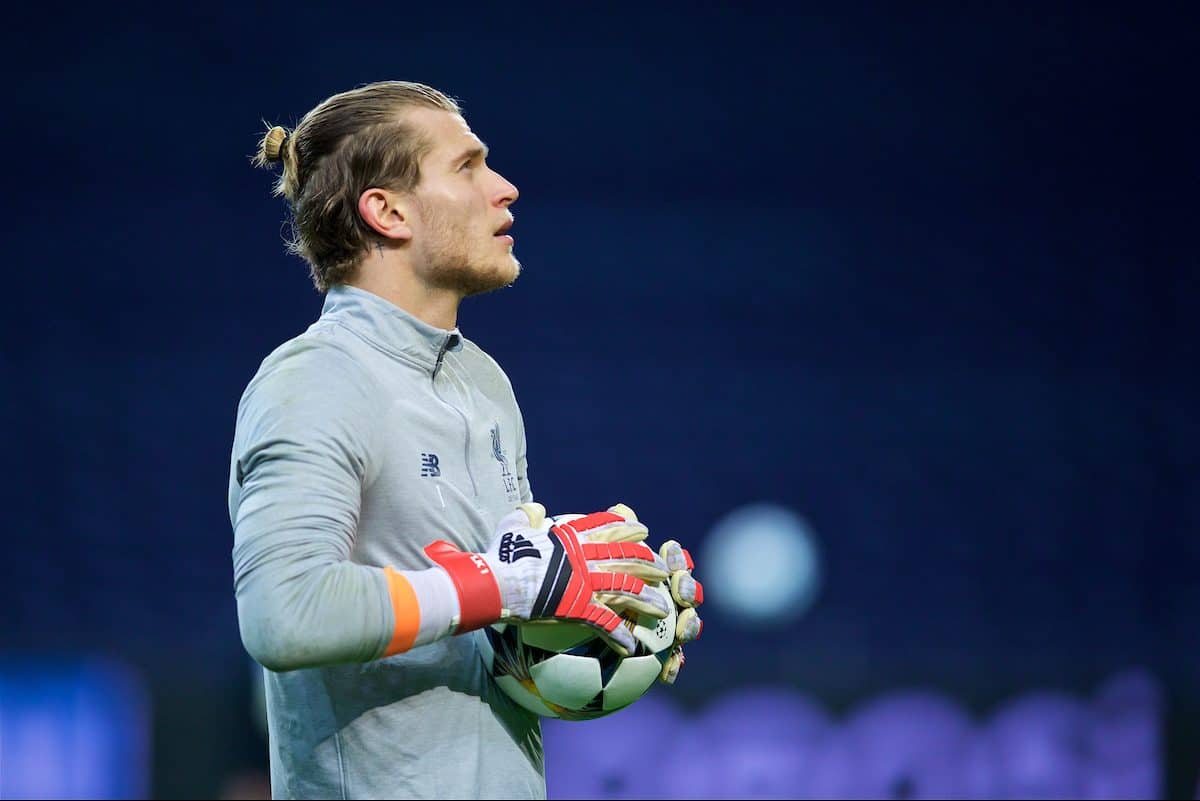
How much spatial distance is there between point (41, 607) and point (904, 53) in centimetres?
296

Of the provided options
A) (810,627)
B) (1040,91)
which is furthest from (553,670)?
(1040,91)

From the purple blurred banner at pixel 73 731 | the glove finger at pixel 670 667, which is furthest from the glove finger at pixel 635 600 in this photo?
the purple blurred banner at pixel 73 731

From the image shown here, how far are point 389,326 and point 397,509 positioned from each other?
0.25 m

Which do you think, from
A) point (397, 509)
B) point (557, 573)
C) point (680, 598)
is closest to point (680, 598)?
point (680, 598)

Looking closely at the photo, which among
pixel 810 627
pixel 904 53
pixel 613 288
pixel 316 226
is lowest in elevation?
pixel 810 627

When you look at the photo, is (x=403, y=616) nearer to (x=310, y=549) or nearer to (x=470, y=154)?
(x=310, y=549)

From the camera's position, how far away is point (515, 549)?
51.9 inches

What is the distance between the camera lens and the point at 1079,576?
11.7 feet

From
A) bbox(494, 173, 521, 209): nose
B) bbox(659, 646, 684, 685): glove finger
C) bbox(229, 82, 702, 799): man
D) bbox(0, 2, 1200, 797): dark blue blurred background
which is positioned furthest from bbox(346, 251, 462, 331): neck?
bbox(0, 2, 1200, 797): dark blue blurred background

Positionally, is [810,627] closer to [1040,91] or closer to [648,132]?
[648,132]

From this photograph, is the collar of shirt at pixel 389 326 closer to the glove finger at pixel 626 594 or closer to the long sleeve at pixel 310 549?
the long sleeve at pixel 310 549

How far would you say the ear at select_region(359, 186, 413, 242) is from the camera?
1.53m

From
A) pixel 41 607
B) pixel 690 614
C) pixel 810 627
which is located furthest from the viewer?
pixel 810 627

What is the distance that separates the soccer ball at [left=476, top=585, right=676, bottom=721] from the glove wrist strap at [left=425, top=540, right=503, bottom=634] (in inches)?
3.5
